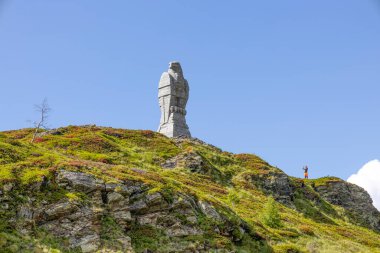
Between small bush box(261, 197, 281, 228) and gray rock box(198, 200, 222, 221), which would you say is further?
small bush box(261, 197, 281, 228)

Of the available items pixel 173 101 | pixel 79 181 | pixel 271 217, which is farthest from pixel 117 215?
pixel 173 101

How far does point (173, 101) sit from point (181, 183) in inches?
1408

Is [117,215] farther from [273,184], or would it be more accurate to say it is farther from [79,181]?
[273,184]

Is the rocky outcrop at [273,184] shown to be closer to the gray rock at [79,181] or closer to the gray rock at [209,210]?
the gray rock at [209,210]

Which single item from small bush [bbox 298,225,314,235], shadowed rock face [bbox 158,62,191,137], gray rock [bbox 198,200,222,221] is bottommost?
small bush [bbox 298,225,314,235]

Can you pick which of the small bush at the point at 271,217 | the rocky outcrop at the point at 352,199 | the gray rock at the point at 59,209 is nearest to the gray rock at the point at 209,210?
the gray rock at the point at 59,209

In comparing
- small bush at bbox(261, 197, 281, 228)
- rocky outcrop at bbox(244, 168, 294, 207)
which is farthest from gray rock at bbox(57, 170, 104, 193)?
rocky outcrop at bbox(244, 168, 294, 207)

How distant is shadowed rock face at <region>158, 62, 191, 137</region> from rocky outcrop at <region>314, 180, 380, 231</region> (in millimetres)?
20901

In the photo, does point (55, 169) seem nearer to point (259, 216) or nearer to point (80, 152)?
point (259, 216)

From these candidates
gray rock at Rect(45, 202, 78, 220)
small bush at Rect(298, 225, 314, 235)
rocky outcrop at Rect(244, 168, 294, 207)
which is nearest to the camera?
gray rock at Rect(45, 202, 78, 220)

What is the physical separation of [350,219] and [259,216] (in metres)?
26.5

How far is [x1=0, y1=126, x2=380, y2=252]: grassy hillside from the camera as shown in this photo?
2920 centimetres

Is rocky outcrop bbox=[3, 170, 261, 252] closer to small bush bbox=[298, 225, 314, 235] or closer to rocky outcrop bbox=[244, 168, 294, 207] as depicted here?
small bush bbox=[298, 225, 314, 235]

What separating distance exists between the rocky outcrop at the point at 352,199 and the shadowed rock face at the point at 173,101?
68.6 ft
